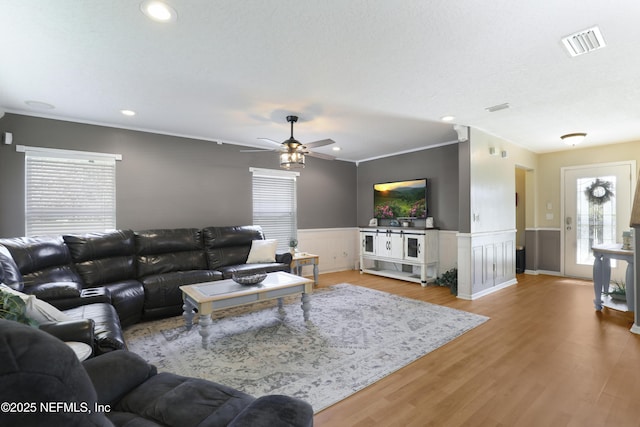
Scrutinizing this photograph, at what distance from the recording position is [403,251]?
18.1 ft

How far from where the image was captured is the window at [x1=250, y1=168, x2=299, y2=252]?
5.56 m

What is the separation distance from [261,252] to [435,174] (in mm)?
3556

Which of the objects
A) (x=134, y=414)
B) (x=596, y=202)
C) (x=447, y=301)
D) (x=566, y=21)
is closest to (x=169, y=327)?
(x=134, y=414)

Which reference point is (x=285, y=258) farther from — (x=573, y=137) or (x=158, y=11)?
(x=573, y=137)

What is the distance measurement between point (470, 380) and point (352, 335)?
1150mm

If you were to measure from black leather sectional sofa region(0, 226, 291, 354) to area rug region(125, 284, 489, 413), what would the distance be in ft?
1.25

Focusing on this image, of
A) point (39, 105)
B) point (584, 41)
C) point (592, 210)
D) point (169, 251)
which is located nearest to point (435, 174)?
point (592, 210)

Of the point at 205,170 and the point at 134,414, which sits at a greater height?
the point at 205,170

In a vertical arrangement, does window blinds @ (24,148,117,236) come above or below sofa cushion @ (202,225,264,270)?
above

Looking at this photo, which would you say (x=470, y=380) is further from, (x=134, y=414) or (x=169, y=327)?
(x=169, y=327)

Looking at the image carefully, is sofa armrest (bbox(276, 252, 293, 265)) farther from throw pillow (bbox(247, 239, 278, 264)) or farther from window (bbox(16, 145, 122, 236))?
window (bbox(16, 145, 122, 236))

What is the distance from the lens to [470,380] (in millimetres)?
2223

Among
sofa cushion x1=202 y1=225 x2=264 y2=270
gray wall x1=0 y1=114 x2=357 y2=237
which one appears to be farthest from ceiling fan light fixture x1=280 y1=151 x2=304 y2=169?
gray wall x1=0 y1=114 x2=357 y2=237

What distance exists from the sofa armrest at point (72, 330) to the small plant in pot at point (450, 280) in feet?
15.0
